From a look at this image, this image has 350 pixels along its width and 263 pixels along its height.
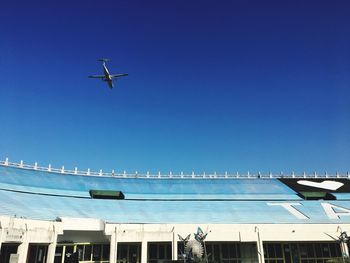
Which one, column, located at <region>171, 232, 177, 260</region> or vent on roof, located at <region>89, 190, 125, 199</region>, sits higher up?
vent on roof, located at <region>89, 190, 125, 199</region>

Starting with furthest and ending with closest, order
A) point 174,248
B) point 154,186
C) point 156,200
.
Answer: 1. point 154,186
2. point 156,200
3. point 174,248

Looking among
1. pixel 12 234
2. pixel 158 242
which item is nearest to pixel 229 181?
pixel 158 242

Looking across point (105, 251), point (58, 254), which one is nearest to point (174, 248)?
point (105, 251)

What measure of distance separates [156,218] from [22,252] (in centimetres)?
1918

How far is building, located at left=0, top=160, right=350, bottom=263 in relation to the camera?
37353 mm

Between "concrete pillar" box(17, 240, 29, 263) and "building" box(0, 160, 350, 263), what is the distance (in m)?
0.08

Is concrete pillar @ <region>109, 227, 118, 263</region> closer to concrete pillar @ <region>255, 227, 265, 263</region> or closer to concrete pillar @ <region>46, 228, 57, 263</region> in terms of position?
concrete pillar @ <region>46, 228, 57, 263</region>

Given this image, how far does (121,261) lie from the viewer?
41.2 meters

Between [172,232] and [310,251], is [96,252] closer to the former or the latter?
[172,232]

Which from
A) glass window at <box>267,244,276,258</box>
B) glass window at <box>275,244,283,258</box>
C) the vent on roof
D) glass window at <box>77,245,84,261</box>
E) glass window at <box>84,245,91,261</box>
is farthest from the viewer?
the vent on roof

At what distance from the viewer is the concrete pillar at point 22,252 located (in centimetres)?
2960

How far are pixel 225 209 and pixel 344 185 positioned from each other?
26.3 metres

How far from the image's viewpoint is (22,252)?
97.9 feet

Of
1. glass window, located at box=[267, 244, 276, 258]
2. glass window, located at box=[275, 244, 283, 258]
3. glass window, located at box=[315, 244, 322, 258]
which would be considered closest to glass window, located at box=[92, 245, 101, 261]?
glass window, located at box=[267, 244, 276, 258]
